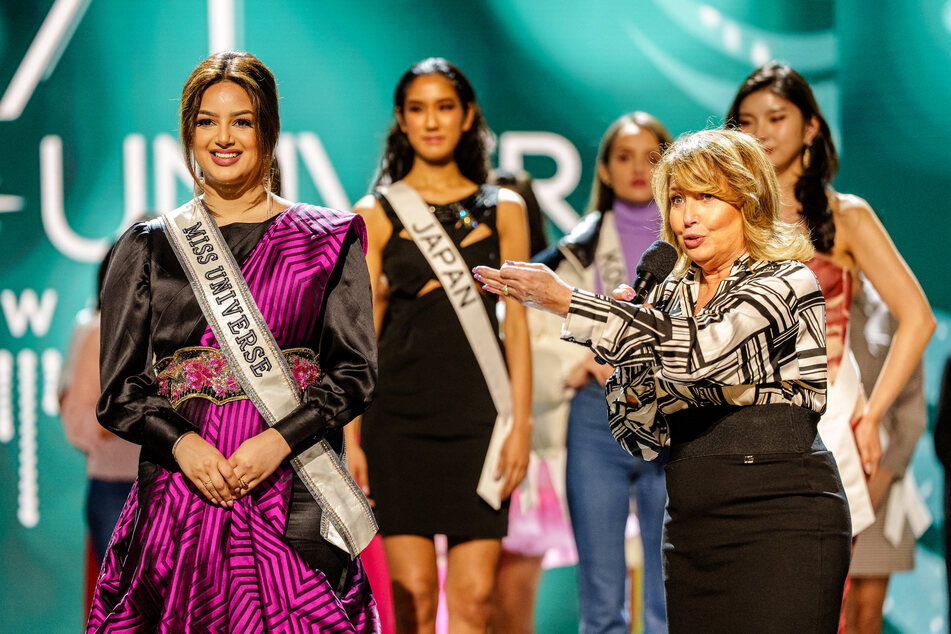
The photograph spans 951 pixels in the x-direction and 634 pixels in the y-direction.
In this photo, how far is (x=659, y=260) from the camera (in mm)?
2309

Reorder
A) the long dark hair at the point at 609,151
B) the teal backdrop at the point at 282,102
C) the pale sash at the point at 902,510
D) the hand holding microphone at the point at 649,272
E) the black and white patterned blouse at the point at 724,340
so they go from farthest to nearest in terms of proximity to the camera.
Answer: the teal backdrop at the point at 282,102
the long dark hair at the point at 609,151
the pale sash at the point at 902,510
the hand holding microphone at the point at 649,272
the black and white patterned blouse at the point at 724,340

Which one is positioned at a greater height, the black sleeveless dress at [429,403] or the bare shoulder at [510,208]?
the bare shoulder at [510,208]

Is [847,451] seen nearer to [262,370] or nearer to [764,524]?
[764,524]

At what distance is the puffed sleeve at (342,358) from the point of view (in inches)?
86.5

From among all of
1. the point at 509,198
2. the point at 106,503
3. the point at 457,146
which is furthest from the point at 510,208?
the point at 106,503

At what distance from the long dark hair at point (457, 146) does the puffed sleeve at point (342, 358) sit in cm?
131

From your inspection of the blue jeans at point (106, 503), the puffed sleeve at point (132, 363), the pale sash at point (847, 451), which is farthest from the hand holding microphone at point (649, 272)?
the blue jeans at point (106, 503)

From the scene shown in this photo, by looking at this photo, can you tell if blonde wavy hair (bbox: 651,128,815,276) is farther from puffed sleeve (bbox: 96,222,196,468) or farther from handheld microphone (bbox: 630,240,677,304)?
puffed sleeve (bbox: 96,222,196,468)

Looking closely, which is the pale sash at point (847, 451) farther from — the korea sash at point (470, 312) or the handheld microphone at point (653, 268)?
the handheld microphone at point (653, 268)

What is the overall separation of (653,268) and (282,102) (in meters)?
2.77

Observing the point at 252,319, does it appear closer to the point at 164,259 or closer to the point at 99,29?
the point at 164,259

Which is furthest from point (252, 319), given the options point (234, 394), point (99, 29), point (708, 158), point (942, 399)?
point (99, 29)

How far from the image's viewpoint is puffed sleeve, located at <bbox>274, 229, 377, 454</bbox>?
2.20 meters

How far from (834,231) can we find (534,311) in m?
1.12
